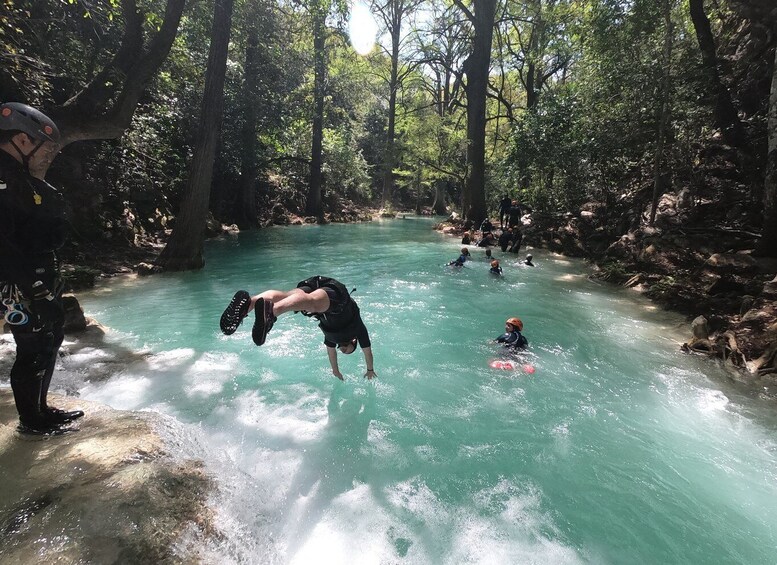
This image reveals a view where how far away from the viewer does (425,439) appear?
4.28 meters

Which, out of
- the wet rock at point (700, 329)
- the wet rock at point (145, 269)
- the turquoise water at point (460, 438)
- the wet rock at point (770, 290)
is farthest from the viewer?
the wet rock at point (145, 269)

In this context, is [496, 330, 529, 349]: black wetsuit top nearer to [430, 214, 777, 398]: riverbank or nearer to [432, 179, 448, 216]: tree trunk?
[430, 214, 777, 398]: riverbank

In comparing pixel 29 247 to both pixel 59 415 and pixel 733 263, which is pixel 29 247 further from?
pixel 733 263

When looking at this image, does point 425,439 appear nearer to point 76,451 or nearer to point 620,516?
point 620,516

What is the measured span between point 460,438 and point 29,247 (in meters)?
4.03

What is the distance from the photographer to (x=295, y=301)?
11.4 ft

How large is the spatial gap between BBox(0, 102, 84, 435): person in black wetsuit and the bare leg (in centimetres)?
140

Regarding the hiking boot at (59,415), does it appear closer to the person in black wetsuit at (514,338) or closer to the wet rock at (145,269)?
the person in black wetsuit at (514,338)

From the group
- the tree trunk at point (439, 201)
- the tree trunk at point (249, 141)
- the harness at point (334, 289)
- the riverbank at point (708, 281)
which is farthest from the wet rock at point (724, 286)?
the tree trunk at point (439, 201)

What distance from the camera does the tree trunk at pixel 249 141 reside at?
679 inches

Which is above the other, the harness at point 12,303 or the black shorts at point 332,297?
the harness at point 12,303

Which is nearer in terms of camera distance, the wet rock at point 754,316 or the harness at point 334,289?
the harness at point 334,289

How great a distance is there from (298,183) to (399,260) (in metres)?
16.4

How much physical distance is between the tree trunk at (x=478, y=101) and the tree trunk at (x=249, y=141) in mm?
10937
